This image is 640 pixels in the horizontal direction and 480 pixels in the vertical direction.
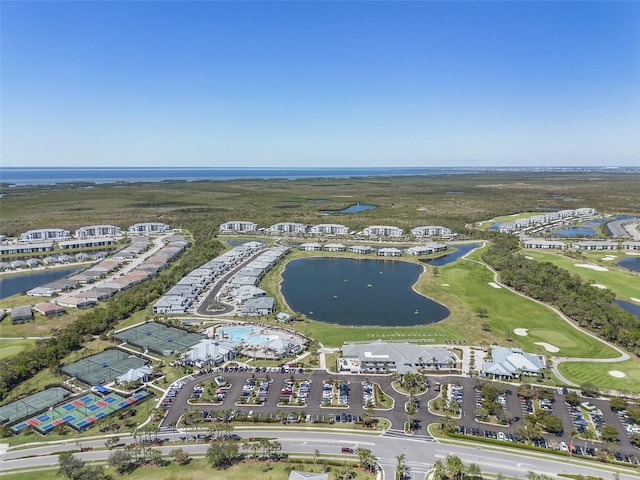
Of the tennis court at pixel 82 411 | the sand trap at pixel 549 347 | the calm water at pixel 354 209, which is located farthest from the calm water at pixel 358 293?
the calm water at pixel 354 209

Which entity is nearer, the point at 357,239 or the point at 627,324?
the point at 627,324

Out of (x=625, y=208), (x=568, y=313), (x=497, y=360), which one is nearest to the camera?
(x=497, y=360)

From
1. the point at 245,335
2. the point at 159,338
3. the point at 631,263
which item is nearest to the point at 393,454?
the point at 245,335

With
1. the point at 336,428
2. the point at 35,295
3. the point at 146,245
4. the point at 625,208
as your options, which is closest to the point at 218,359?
the point at 336,428

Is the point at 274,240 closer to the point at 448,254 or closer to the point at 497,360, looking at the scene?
the point at 448,254

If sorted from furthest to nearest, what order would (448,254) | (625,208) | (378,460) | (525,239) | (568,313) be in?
(625,208) → (525,239) → (448,254) → (568,313) → (378,460)

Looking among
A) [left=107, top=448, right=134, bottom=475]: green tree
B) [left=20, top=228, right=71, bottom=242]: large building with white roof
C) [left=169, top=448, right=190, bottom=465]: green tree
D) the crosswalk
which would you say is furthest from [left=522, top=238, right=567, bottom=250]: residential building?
[left=20, top=228, right=71, bottom=242]: large building with white roof
